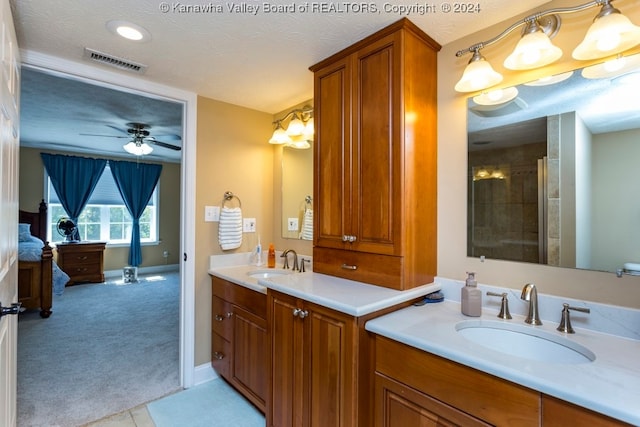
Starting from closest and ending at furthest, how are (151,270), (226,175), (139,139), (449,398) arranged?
(449,398) → (226,175) → (139,139) → (151,270)

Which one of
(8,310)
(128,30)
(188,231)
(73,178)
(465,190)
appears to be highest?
(128,30)

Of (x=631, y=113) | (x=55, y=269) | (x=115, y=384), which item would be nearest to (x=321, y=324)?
(x=631, y=113)

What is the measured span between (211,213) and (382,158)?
1518 mm

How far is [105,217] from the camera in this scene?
602cm

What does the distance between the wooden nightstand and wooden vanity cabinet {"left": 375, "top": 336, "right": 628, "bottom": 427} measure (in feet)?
19.3

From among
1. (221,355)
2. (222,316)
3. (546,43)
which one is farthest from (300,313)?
(546,43)

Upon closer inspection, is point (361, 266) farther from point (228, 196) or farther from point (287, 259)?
point (228, 196)

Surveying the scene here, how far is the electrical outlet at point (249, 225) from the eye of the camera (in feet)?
8.89

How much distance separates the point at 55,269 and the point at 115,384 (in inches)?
106

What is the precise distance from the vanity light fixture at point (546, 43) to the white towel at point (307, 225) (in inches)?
53.8

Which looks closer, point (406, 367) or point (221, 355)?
point (406, 367)

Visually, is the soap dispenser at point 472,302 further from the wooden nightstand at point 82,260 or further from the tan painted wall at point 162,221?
the tan painted wall at point 162,221

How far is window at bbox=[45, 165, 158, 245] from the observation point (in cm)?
548

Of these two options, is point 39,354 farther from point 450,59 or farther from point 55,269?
point 450,59
